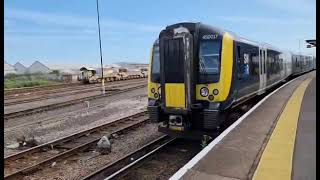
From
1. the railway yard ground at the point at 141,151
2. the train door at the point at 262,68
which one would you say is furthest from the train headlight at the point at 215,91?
the train door at the point at 262,68

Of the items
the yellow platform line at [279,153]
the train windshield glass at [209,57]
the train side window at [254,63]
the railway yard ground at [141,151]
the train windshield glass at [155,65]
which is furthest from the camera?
the train side window at [254,63]

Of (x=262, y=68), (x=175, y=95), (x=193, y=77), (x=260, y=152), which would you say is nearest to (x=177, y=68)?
(x=193, y=77)

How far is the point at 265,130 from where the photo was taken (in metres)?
9.63

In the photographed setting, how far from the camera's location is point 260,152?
7.48 m

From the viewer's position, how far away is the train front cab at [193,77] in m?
9.98

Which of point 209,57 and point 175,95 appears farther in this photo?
point 209,57

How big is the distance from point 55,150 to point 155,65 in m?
3.51

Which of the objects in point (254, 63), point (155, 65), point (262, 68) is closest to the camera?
point (155, 65)

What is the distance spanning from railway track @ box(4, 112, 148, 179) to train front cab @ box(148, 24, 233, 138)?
273 centimetres

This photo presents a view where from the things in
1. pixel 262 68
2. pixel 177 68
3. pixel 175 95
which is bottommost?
pixel 175 95

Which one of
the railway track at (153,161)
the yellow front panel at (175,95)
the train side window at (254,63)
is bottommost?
the railway track at (153,161)

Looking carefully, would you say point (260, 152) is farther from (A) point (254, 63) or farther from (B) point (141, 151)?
(A) point (254, 63)

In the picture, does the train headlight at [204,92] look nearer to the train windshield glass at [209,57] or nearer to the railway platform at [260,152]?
the train windshield glass at [209,57]

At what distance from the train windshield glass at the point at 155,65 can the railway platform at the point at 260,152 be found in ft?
7.95
